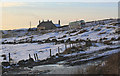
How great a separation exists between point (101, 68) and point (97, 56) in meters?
6.83

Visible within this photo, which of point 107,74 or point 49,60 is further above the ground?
point 107,74

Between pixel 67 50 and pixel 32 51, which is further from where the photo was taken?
pixel 32 51

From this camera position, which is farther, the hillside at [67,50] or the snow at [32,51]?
the snow at [32,51]

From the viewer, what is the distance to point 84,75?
38.2ft

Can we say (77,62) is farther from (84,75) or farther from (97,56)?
(84,75)

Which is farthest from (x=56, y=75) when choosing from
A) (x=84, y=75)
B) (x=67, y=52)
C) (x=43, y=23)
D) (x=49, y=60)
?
(x=43, y=23)

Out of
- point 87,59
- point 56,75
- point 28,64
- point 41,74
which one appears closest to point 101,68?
point 56,75

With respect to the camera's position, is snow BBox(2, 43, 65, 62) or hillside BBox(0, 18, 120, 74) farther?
snow BBox(2, 43, 65, 62)

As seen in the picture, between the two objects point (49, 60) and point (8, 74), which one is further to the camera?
point (49, 60)

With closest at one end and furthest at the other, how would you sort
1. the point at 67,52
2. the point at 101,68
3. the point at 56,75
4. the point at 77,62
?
the point at 101,68 → the point at 56,75 → the point at 77,62 → the point at 67,52

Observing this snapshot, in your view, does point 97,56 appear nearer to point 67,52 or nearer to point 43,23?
point 67,52

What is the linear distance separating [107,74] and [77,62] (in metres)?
6.26

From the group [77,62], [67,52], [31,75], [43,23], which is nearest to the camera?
[31,75]

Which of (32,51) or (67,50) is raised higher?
(67,50)
